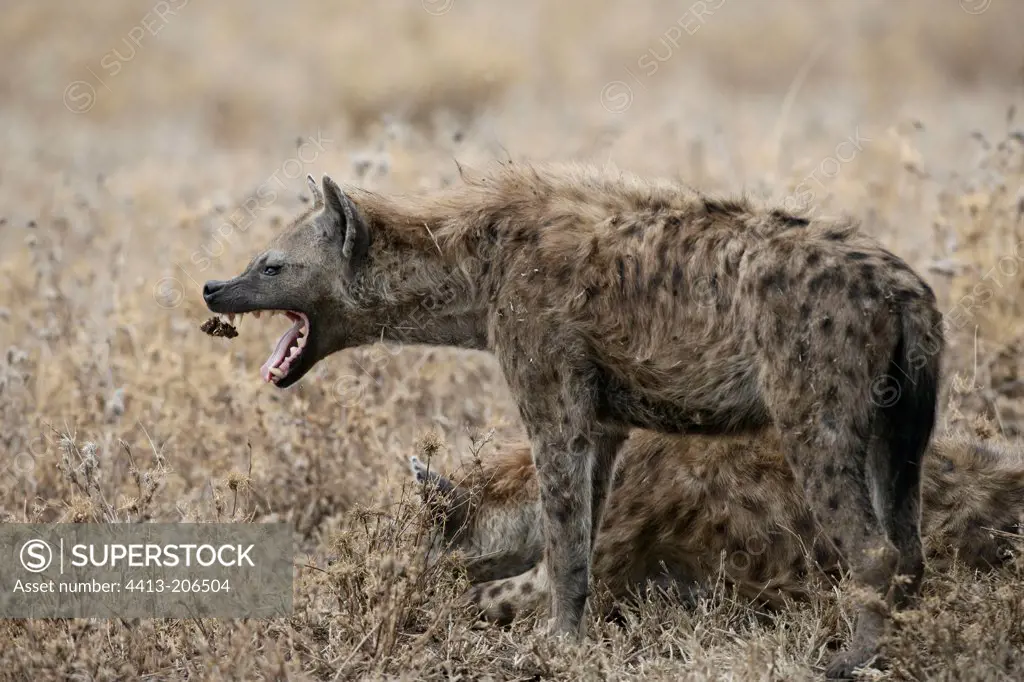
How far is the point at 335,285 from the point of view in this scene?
18.5 ft

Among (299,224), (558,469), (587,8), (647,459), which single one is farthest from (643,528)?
(587,8)

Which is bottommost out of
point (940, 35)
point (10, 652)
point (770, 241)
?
point (10, 652)

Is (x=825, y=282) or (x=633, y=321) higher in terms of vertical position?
(x=825, y=282)

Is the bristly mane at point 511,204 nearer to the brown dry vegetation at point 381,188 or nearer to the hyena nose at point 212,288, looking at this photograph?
the hyena nose at point 212,288

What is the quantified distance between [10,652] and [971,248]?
18.1 feet

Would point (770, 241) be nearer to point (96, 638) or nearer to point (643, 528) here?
point (643, 528)

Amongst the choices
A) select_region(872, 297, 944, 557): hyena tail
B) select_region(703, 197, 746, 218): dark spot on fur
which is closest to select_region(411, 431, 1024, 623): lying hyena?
select_region(872, 297, 944, 557): hyena tail

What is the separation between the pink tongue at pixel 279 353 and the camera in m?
5.65

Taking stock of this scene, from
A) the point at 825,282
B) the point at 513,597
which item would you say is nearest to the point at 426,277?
the point at 513,597

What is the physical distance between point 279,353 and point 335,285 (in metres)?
0.36

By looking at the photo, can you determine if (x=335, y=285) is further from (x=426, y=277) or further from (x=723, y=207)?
(x=723, y=207)

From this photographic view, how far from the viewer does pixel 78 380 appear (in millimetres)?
7336

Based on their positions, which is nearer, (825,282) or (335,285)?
(825,282)

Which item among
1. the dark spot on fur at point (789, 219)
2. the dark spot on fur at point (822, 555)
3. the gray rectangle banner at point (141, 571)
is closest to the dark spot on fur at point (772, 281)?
the dark spot on fur at point (789, 219)
